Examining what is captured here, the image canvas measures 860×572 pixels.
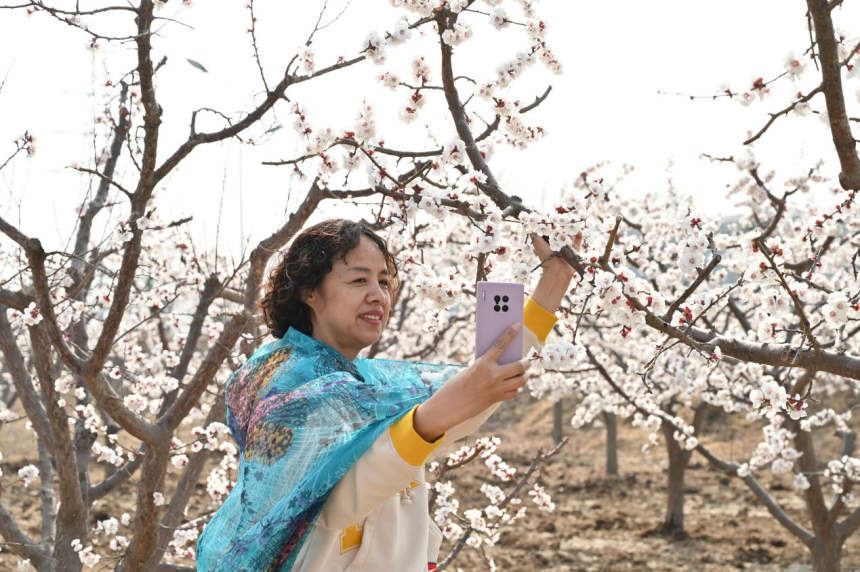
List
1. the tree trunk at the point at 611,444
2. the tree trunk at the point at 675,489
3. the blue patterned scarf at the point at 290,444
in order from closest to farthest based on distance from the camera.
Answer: the blue patterned scarf at the point at 290,444
the tree trunk at the point at 675,489
the tree trunk at the point at 611,444

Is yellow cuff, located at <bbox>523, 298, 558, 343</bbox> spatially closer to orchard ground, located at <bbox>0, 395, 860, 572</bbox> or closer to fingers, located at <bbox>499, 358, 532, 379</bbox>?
fingers, located at <bbox>499, 358, 532, 379</bbox>

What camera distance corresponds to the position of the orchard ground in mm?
7520

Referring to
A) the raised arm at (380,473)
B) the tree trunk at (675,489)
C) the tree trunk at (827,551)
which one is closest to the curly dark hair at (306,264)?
the raised arm at (380,473)

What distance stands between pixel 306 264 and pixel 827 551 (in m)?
5.02

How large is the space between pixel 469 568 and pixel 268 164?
555 centimetres

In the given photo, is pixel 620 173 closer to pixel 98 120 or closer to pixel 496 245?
pixel 98 120

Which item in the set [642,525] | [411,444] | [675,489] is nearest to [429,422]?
[411,444]

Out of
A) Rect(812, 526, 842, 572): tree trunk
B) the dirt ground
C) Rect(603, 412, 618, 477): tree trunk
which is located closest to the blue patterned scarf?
Rect(812, 526, 842, 572): tree trunk

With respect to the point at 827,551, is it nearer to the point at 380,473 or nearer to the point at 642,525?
the point at 642,525

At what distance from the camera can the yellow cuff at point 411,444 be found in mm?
1485

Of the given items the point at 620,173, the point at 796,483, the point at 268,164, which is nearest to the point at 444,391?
the point at 268,164

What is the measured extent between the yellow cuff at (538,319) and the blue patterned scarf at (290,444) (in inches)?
13.7

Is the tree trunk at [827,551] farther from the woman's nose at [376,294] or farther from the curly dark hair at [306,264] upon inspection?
the woman's nose at [376,294]

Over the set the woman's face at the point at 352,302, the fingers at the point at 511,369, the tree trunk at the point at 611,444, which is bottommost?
the fingers at the point at 511,369
